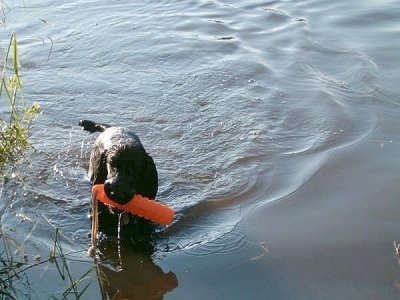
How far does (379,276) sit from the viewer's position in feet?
16.5

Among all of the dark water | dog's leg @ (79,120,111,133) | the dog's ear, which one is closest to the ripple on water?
the dark water

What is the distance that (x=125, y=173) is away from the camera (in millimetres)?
5594

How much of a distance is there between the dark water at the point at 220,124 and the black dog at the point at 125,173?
0.78 ft

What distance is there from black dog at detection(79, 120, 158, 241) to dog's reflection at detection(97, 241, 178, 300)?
0.20 m

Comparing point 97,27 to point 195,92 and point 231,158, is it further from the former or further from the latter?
point 231,158

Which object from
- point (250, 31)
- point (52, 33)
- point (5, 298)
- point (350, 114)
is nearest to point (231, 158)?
point (350, 114)

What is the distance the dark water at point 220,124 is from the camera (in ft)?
17.6

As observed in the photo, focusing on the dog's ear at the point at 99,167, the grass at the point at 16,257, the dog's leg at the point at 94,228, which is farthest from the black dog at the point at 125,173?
the grass at the point at 16,257

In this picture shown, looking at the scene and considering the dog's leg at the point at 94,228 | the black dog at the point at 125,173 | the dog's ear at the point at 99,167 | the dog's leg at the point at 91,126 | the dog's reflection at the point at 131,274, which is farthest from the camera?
the dog's leg at the point at 91,126

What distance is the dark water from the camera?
211 inches

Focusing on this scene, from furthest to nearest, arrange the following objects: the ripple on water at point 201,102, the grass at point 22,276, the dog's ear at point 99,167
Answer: the ripple on water at point 201,102 → the dog's ear at point 99,167 → the grass at point 22,276

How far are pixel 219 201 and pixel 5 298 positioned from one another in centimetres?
235

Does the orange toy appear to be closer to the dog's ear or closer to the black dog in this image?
the black dog

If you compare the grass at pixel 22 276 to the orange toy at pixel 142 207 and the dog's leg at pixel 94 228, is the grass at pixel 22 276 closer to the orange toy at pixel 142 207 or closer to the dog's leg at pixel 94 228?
the dog's leg at pixel 94 228
